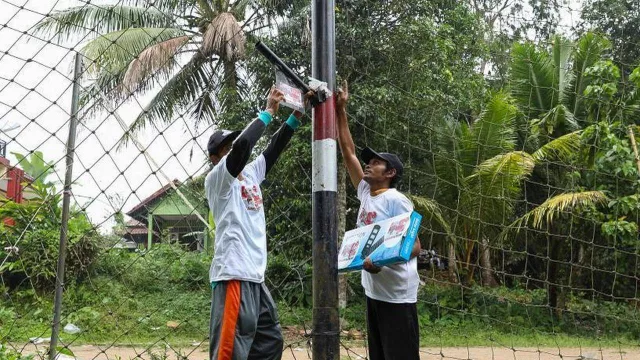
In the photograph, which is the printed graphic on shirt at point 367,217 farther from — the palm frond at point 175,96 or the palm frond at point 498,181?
the palm frond at point 175,96

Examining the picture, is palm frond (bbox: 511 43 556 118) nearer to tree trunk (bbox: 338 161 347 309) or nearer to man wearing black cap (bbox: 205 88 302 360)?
tree trunk (bbox: 338 161 347 309)

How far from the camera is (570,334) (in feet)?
27.2

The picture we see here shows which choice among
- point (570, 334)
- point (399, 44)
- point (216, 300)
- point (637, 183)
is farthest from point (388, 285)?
point (570, 334)

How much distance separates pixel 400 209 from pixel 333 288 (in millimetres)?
445

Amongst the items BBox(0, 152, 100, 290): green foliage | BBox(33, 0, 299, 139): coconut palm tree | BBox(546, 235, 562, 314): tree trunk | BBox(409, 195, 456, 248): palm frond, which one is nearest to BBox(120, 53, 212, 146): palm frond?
BBox(33, 0, 299, 139): coconut palm tree

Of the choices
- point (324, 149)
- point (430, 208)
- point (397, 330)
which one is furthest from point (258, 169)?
point (430, 208)

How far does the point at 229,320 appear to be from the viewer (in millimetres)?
2230

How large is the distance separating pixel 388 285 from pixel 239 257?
62cm

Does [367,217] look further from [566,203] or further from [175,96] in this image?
[175,96]

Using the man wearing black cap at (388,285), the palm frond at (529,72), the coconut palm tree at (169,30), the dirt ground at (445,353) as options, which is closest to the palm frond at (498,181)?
the palm frond at (529,72)

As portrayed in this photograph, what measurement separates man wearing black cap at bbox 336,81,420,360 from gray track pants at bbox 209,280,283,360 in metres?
0.42

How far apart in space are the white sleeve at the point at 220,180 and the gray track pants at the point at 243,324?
34 cm

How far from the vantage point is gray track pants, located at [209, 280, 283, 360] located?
221 cm

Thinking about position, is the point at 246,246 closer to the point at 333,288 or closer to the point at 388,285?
the point at 333,288
